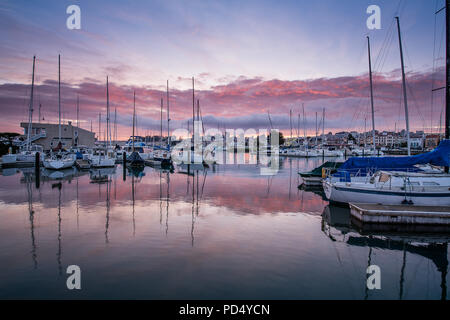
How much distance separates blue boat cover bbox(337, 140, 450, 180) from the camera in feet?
56.4

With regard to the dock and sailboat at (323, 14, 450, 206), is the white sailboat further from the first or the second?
the dock

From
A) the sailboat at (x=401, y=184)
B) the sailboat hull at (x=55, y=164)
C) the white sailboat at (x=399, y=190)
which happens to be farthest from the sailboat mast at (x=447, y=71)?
the sailboat hull at (x=55, y=164)

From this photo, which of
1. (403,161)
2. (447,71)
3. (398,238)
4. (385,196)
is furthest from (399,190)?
(447,71)

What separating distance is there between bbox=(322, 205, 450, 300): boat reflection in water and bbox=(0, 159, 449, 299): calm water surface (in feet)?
0.14

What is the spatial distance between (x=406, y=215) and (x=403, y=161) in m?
6.68

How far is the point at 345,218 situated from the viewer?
15.1 metres

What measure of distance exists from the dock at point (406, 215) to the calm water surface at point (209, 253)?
0.70 meters

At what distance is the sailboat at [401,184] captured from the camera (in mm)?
15562

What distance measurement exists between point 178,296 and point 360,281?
5.32 m

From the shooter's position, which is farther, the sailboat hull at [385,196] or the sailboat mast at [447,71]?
the sailboat mast at [447,71]

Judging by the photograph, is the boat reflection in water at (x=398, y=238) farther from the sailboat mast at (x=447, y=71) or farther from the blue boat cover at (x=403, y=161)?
the sailboat mast at (x=447, y=71)

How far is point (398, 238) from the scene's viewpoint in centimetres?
1185

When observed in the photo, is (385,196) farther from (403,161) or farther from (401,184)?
(403,161)
